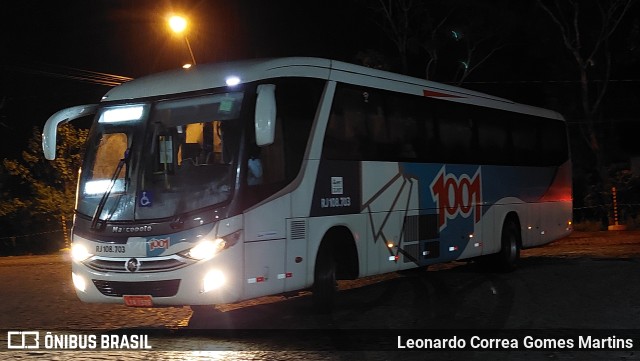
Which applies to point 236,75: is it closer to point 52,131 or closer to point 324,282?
point 52,131

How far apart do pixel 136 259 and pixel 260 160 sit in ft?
6.27

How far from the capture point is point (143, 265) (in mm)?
8773

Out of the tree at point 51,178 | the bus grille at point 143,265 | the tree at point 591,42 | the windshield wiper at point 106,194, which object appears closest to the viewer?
the bus grille at point 143,265

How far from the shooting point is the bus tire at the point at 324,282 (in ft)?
33.4

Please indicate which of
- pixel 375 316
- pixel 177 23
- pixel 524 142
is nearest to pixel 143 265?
pixel 375 316

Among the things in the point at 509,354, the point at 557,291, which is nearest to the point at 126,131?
the point at 509,354

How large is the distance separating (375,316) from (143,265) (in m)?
3.27

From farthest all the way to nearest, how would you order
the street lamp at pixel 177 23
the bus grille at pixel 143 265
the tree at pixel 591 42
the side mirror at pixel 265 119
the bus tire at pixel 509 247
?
the tree at pixel 591 42, the street lamp at pixel 177 23, the bus tire at pixel 509 247, the bus grille at pixel 143 265, the side mirror at pixel 265 119

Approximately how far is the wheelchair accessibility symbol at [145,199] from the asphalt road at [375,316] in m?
1.63

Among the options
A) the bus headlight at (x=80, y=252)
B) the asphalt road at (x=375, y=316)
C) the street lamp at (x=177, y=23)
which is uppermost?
the street lamp at (x=177, y=23)

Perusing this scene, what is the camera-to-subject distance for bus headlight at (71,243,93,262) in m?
9.20

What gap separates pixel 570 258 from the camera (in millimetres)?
16469

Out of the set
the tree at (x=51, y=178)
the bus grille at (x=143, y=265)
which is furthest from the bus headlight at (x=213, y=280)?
the tree at (x=51, y=178)

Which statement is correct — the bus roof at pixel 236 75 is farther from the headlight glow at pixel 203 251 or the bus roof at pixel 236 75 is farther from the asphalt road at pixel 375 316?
the asphalt road at pixel 375 316
